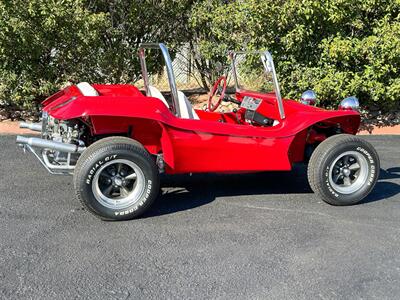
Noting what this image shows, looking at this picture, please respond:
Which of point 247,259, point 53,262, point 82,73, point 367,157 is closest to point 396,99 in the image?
point 367,157

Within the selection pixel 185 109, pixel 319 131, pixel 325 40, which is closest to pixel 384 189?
pixel 319 131

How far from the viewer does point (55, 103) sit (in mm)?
4590

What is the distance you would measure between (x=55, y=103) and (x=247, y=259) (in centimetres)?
232

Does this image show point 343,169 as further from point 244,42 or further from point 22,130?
point 22,130

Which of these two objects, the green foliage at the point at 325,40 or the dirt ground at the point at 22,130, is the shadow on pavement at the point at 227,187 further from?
the dirt ground at the point at 22,130

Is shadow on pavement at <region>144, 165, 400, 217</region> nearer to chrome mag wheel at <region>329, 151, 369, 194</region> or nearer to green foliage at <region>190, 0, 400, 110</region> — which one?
chrome mag wheel at <region>329, 151, 369, 194</region>

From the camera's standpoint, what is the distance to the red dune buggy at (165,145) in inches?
163

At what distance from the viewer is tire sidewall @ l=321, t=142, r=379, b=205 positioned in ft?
15.5

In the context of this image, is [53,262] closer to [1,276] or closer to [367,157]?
[1,276]

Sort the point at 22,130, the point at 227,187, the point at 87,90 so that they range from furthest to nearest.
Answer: the point at 22,130, the point at 227,187, the point at 87,90

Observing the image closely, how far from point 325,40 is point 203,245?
6.05 m

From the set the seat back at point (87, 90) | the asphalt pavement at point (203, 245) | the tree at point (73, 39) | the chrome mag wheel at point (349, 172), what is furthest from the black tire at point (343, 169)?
the tree at point (73, 39)

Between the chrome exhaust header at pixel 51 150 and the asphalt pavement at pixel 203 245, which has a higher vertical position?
the chrome exhaust header at pixel 51 150

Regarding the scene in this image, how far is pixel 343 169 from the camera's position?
4922 millimetres
